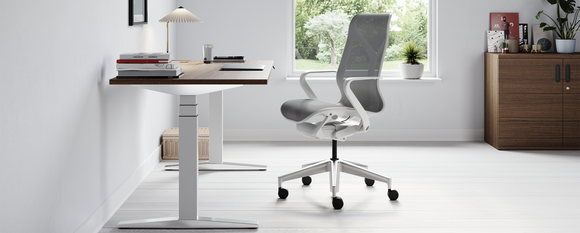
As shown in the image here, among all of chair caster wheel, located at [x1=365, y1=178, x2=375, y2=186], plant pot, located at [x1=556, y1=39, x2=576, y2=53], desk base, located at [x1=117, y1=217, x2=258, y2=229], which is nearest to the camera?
desk base, located at [x1=117, y1=217, x2=258, y2=229]

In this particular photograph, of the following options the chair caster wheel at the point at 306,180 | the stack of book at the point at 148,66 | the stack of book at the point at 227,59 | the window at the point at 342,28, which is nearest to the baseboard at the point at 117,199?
the stack of book at the point at 148,66

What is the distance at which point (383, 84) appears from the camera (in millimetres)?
5082

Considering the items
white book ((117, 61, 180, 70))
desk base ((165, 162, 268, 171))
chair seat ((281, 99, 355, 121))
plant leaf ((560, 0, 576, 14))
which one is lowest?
desk base ((165, 162, 268, 171))

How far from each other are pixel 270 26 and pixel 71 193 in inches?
123

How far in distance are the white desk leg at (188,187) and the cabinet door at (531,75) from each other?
116 inches

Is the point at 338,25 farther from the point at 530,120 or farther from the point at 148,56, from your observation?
the point at 148,56

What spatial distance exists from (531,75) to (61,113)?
387 cm

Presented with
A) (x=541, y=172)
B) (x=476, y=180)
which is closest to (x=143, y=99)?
(x=476, y=180)

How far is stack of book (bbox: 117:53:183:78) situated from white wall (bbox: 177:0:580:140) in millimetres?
2539

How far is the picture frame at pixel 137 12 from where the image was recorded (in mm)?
3225

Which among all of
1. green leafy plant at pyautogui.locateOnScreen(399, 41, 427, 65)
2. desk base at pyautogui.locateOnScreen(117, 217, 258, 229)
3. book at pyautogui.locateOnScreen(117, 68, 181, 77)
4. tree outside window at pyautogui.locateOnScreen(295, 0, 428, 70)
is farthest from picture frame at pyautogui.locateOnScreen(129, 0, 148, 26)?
green leafy plant at pyautogui.locateOnScreen(399, 41, 427, 65)

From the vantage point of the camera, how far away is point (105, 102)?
2.71 m

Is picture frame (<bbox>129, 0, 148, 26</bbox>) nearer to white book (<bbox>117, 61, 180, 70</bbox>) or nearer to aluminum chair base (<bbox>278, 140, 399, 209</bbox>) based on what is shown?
white book (<bbox>117, 61, 180, 70</bbox>)

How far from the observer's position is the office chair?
119 inches
